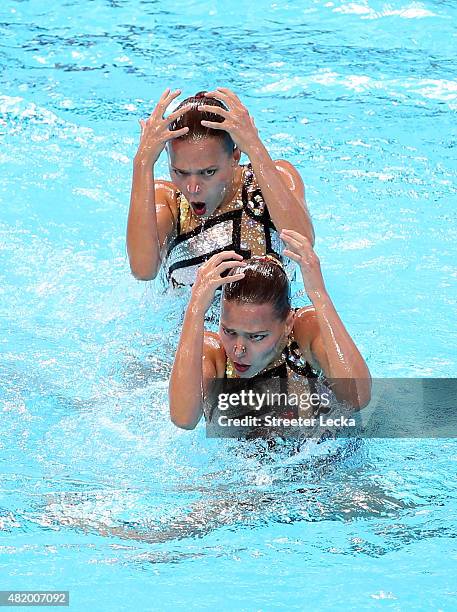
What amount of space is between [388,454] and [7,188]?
11.9 ft

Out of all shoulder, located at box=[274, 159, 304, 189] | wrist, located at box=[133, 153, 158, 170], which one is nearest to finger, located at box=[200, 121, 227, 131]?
wrist, located at box=[133, 153, 158, 170]

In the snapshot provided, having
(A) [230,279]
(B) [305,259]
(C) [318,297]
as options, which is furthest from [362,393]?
(A) [230,279]

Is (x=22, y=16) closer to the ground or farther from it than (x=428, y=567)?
farther from it

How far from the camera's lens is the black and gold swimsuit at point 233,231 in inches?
189

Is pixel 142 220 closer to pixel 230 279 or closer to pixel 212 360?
pixel 212 360

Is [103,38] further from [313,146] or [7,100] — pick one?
[313,146]

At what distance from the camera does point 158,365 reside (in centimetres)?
494

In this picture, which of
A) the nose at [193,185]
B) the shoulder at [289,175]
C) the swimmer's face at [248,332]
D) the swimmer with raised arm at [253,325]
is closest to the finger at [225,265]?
the swimmer with raised arm at [253,325]

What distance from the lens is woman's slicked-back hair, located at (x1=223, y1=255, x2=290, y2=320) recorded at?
3.78 m

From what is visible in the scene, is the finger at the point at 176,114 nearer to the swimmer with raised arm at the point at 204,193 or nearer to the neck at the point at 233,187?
the swimmer with raised arm at the point at 204,193

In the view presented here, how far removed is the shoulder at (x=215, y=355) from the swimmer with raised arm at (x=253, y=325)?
0.15 m

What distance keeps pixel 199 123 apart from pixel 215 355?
98 cm

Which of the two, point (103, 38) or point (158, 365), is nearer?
point (158, 365)

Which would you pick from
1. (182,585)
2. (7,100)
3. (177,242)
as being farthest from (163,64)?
(182,585)
